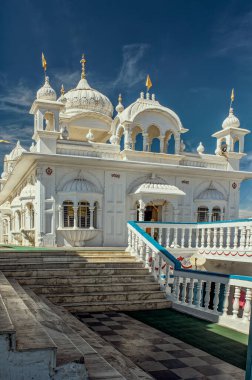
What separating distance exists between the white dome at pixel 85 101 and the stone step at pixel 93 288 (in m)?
15.1

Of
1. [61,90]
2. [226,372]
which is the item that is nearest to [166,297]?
[226,372]

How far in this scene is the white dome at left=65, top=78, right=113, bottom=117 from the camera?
21438mm

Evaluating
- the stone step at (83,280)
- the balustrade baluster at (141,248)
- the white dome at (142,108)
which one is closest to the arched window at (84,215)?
the white dome at (142,108)

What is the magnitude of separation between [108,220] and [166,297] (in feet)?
22.8

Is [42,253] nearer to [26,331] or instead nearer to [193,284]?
[193,284]

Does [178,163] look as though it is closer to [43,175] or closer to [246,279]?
[43,175]

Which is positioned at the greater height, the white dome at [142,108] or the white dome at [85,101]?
the white dome at [85,101]

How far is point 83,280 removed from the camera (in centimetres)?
860

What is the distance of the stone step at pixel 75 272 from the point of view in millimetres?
8445

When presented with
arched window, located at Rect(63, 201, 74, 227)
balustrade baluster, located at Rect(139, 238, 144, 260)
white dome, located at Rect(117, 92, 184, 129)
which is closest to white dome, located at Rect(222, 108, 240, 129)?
white dome, located at Rect(117, 92, 184, 129)

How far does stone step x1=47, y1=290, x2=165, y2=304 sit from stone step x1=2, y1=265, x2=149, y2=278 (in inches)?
35.2

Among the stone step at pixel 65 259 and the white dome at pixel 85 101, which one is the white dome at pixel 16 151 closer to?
the white dome at pixel 85 101

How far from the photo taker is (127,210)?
15.6 metres

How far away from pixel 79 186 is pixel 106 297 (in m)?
7.17
